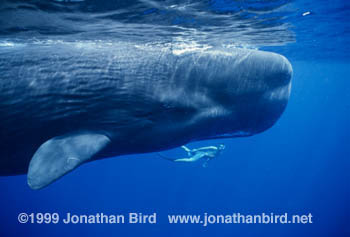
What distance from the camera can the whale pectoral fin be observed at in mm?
2727

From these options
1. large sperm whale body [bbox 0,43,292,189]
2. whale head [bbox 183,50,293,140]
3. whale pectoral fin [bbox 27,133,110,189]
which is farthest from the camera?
whale head [bbox 183,50,293,140]

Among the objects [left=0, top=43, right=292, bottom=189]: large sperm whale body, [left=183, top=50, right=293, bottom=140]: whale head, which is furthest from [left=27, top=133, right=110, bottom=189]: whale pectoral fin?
[left=183, top=50, right=293, bottom=140]: whale head

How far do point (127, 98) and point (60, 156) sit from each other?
1155 millimetres

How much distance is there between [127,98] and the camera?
11.9 feet

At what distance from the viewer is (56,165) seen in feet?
9.23

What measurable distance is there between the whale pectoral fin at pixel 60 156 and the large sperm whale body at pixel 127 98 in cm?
3

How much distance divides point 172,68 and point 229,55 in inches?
35.4

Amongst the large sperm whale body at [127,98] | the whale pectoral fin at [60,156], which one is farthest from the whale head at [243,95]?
the whale pectoral fin at [60,156]

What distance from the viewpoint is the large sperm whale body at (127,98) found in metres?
3.39

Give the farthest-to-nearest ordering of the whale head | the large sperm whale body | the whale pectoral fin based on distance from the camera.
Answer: the whale head, the large sperm whale body, the whale pectoral fin

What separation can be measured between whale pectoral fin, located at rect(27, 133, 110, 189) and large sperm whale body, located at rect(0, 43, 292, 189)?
Answer: 0.03 meters

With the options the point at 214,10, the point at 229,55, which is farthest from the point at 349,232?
the point at 229,55

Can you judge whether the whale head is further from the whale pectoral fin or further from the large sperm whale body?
the whale pectoral fin

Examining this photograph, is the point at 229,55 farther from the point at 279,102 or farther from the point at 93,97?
the point at 93,97
